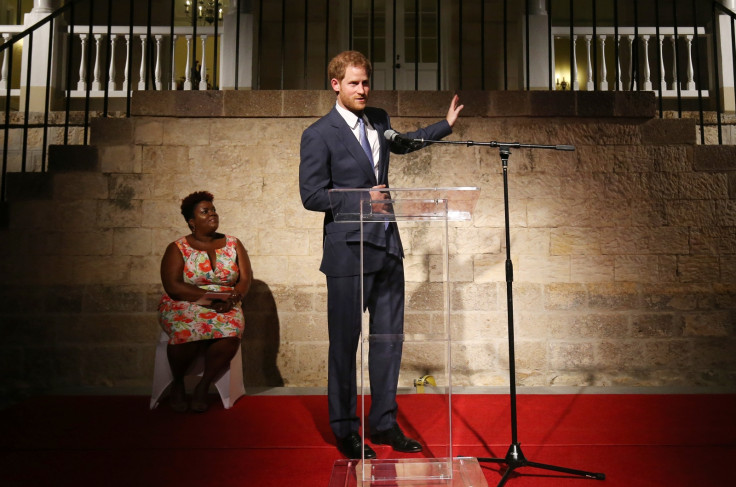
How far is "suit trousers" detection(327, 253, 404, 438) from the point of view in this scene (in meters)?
2.16

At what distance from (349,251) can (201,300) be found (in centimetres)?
142

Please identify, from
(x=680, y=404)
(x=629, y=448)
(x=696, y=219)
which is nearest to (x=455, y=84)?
(x=696, y=219)

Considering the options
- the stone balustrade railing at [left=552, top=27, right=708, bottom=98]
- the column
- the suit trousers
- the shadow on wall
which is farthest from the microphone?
the column

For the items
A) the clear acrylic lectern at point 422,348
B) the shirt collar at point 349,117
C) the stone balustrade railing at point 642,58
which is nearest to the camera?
the clear acrylic lectern at point 422,348

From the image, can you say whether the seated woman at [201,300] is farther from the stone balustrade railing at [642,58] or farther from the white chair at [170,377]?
the stone balustrade railing at [642,58]

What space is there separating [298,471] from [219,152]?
8.28ft

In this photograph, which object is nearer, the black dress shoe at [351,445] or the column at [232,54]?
the black dress shoe at [351,445]

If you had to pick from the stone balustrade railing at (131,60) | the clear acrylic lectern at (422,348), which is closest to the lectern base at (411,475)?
the clear acrylic lectern at (422,348)

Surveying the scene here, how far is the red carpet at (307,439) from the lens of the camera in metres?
2.23

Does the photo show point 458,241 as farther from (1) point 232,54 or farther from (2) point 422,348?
(1) point 232,54

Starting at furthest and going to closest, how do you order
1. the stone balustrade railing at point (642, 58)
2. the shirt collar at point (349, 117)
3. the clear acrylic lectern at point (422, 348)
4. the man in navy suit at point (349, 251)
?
1. the stone balustrade railing at point (642, 58)
2. the shirt collar at point (349, 117)
3. the man in navy suit at point (349, 251)
4. the clear acrylic lectern at point (422, 348)

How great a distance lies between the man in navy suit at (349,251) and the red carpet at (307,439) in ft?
0.72

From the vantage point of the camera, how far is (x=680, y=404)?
11.0 ft

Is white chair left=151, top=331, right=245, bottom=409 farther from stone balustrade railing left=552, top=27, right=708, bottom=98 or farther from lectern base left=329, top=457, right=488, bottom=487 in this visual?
stone balustrade railing left=552, top=27, right=708, bottom=98
